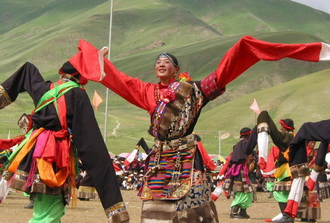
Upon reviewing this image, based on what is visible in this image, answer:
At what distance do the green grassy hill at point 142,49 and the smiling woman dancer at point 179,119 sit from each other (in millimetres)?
42376

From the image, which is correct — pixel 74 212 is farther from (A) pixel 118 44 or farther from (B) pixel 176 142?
(A) pixel 118 44

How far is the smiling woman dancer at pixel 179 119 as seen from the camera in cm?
643

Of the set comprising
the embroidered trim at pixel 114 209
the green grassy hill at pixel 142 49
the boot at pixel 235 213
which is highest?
the green grassy hill at pixel 142 49

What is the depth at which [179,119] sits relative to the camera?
6734 millimetres

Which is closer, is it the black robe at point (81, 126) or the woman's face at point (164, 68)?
the black robe at point (81, 126)

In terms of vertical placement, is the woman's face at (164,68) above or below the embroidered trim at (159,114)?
above

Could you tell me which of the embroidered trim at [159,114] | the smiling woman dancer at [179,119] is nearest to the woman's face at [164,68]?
the smiling woman dancer at [179,119]

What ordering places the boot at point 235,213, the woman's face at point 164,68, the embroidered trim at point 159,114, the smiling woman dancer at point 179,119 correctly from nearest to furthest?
the smiling woman dancer at point 179,119, the embroidered trim at point 159,114, the woman's face at point 164,68, the boot at point 235,213

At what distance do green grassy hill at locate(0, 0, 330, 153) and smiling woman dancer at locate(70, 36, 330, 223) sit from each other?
4238 cm

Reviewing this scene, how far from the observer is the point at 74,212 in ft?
47.8

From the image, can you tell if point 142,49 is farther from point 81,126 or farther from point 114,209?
point 114,209

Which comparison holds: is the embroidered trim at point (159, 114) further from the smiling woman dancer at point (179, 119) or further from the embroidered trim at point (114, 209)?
the embroidered trim at point (114, 209)

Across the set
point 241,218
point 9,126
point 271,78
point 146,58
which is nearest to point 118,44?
point 146,58

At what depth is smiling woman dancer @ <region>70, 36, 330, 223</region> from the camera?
6.43m
